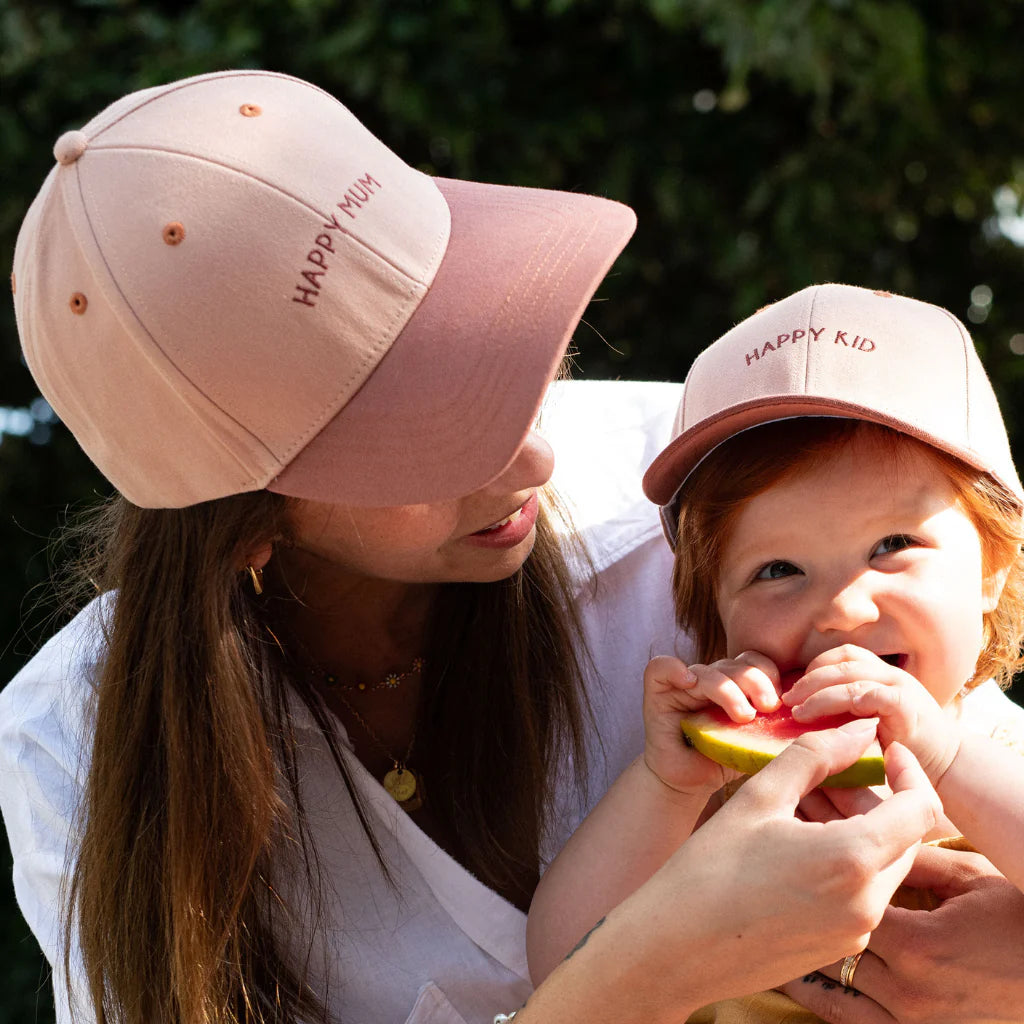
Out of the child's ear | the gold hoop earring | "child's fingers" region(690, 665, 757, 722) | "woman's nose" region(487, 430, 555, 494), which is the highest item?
"woman's nose" region(487, 430, 555, 494)

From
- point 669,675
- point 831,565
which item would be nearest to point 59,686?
point 669,675

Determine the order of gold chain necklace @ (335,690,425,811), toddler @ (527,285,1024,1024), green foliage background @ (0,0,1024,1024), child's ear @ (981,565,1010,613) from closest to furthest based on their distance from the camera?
toddler @ (527,285,1024,1024) → child's ear @ (981,565,1010,613) → gold chain necklace @ (335,690,425,811) → green foliage background @ (0,0,1024,1024)

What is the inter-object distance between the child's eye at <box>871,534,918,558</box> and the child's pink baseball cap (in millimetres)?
134

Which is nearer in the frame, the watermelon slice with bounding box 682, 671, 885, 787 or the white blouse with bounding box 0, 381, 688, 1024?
the watermelon slice with bounding box 682, 671, 885, 787

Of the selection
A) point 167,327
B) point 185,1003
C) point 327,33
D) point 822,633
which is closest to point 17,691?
point 185,1003

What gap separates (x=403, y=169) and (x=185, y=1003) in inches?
47.0

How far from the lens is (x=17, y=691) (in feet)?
7.68

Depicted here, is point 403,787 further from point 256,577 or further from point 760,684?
point 760,684

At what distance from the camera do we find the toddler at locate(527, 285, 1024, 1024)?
74.0 inches

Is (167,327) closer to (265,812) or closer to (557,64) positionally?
(265,812)

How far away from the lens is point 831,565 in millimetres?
1973

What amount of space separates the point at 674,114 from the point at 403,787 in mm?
2430

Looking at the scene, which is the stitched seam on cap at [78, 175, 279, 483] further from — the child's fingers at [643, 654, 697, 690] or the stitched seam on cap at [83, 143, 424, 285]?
the child's fingers at [643, 654, 697, 690]

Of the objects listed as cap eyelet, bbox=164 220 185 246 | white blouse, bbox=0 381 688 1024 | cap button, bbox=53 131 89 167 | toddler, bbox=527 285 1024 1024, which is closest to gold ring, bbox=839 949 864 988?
toddler, bbox=527 285 1024 1024
